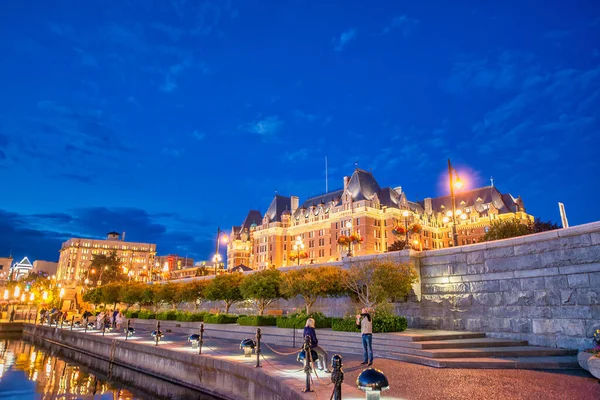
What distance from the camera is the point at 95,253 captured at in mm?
170875

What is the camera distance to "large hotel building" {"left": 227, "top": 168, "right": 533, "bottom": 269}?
93125mm

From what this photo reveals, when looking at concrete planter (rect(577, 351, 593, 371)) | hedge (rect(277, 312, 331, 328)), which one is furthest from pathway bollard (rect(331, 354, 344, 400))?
hedge (rect(277, 312, 331, 328))

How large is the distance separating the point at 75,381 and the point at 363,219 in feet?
247

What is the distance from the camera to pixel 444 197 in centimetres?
11450

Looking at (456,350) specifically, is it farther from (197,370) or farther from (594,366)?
(197,370)

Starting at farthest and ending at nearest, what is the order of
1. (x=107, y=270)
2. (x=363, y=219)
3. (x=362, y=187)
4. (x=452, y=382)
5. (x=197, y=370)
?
(x=107, y=270) → (x=362, y=187) → (x=363, y=219) → (x=197, y=370) → (x=452, y=382)

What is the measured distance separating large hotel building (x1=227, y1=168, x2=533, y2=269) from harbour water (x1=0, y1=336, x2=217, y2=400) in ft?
187

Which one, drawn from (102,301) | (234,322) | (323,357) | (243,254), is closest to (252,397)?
(323,357)

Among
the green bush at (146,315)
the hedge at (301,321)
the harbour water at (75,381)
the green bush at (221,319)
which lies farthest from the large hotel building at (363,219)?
the hedge at (301,321)

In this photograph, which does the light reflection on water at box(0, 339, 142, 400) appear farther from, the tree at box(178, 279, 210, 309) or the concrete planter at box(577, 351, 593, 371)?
the concrete planter at box(577, 351, 593, 371)

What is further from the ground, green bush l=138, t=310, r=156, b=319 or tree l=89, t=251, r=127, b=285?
tree l=89, t=251, r=127, b=285

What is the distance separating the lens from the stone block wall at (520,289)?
1558 centimetres

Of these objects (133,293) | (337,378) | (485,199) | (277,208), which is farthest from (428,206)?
(337,378)

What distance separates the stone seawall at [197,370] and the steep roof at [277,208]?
85808 millimetres
